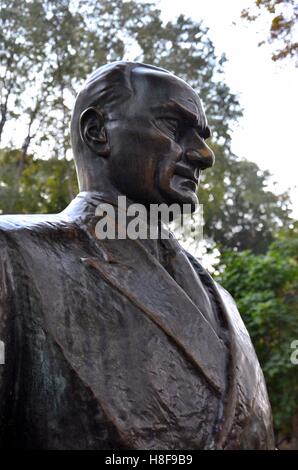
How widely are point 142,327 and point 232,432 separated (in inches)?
14.3

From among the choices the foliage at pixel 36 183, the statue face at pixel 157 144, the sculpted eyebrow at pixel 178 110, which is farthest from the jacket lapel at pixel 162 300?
the foliage at pixel 36 183

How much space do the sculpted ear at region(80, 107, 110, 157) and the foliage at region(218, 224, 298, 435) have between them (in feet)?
18.7

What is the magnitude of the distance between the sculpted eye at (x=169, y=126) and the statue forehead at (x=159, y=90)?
0.06 metres

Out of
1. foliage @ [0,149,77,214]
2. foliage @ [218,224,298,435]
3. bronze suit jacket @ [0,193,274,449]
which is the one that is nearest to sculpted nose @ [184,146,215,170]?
bronze suit jacket @ [0,193,274,449]

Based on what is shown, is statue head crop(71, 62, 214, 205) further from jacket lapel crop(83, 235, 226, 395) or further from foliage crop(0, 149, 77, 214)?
foliage crop(0, 149, 77, 214)

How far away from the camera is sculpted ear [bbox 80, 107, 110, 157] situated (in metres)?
2.30

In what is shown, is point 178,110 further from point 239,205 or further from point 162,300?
point 239,205

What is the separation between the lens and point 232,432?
1873 millimetres

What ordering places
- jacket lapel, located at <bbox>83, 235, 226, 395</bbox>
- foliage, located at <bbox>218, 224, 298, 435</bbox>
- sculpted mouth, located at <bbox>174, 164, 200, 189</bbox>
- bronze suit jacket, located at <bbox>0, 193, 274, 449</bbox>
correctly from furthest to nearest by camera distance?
foliage, located at <bbox>218, 224, 298, 435</bbox> < sculpted mouth, located at <bbox>174, 164, 200, 189</bbox> < jacket lapel, located at <bbox>83, 235, 226, 395</bbox> < bronze suit jacket, located at <bbox>0, 193, 274, 449</bbox>

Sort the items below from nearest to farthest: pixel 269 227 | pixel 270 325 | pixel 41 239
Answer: pixel 41 239 < pixel 270 325 < pixel 269 227
